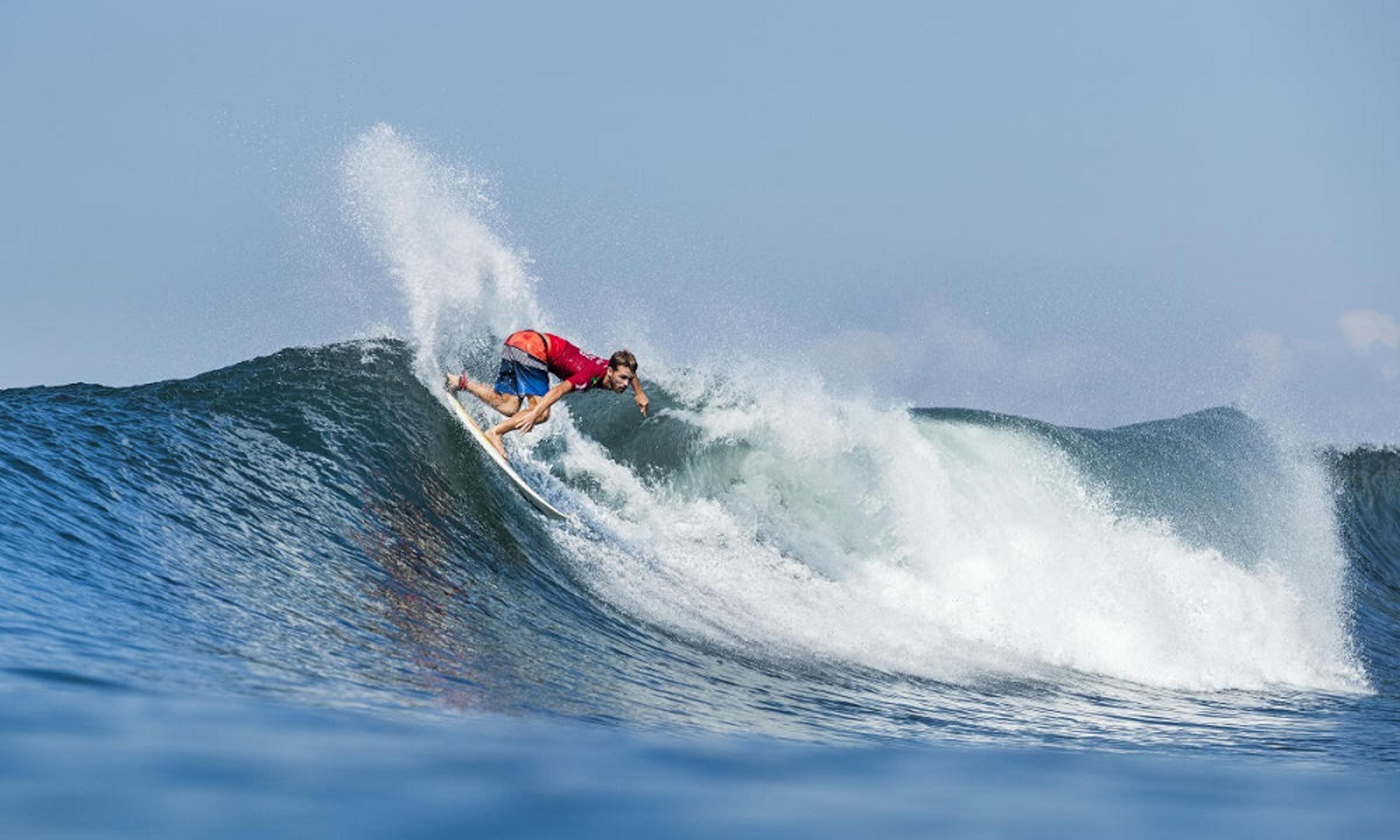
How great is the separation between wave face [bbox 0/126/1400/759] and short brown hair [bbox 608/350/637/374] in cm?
133

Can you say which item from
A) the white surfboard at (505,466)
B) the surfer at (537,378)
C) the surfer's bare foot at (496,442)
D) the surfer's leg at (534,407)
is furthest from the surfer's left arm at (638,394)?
the surfer's bare foot at (496,442)

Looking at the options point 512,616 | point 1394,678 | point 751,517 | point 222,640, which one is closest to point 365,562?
point 512,616

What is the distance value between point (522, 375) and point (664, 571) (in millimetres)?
2096

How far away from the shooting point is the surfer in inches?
378

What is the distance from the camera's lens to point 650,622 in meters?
7.79

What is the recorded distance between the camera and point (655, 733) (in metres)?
4.48

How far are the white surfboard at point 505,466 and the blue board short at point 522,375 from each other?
431 millimetres

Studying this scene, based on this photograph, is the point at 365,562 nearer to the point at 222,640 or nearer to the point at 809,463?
the point at 222,640

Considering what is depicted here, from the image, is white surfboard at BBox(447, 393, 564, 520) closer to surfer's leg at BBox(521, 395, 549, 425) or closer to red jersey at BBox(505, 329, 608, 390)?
surfer's leg at BBox(521, 395, 549, 425)

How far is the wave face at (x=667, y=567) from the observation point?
536cm

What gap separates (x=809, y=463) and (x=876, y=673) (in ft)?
15.5

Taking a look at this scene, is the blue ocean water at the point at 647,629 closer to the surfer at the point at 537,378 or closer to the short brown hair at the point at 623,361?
the surfer at the point at 537,378

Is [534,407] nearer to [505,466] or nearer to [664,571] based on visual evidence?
[505,466]

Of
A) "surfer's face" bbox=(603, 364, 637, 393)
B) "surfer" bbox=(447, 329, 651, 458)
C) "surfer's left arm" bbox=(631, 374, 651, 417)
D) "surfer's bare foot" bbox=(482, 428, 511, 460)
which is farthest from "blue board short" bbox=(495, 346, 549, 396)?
"surfer's left arm" bbox=(631, 374, 651, 417)
